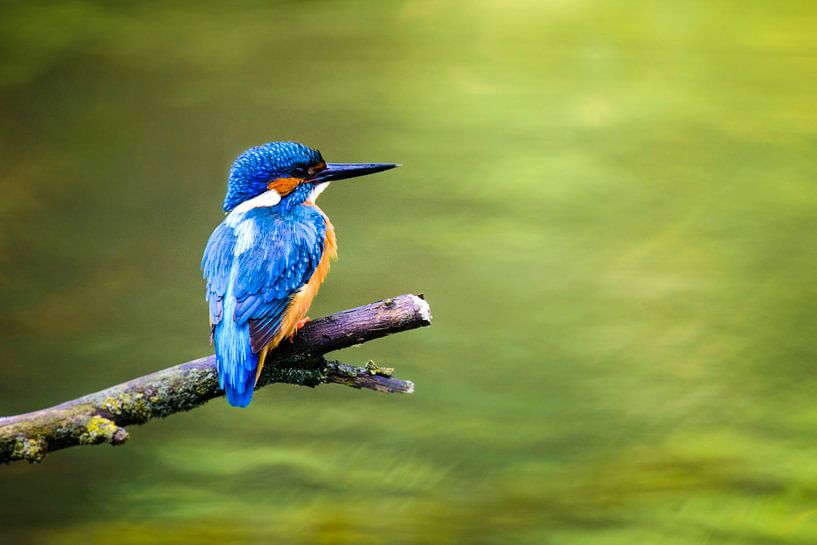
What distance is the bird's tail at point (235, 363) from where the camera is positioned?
67.7 inches

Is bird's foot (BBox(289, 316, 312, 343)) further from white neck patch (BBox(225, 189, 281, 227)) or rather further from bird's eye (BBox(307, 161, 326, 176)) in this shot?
bird's eye (BBox(307, 161, 326, 176))

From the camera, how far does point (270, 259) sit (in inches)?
80.1

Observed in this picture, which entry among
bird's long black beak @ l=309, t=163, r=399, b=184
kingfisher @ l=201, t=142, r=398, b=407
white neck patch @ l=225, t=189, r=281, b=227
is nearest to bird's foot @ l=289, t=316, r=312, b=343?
kingfisher @ l=201, t=142, r=398, b=407

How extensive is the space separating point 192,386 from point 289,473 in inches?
82.9

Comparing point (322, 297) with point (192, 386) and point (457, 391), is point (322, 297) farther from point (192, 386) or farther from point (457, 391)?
point (192, 386)

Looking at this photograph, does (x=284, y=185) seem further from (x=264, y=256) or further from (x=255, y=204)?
(x=264, y=256)

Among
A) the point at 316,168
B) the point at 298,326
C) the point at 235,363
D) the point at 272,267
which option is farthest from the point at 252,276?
the point at 316,168

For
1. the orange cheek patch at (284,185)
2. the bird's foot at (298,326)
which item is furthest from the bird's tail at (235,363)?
the orange cheek patch at (284,185)

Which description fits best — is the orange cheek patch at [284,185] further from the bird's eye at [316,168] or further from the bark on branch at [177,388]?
the bark on branch at [177,388]

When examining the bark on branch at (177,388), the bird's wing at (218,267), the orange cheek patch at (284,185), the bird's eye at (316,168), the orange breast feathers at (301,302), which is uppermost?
the bird's eye at (316,168)

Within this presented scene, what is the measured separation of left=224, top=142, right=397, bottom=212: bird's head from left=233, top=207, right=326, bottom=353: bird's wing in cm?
8

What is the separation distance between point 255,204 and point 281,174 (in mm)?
103

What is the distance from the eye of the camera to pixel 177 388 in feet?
6.04

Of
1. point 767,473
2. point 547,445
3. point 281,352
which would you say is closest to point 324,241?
point 281,352
